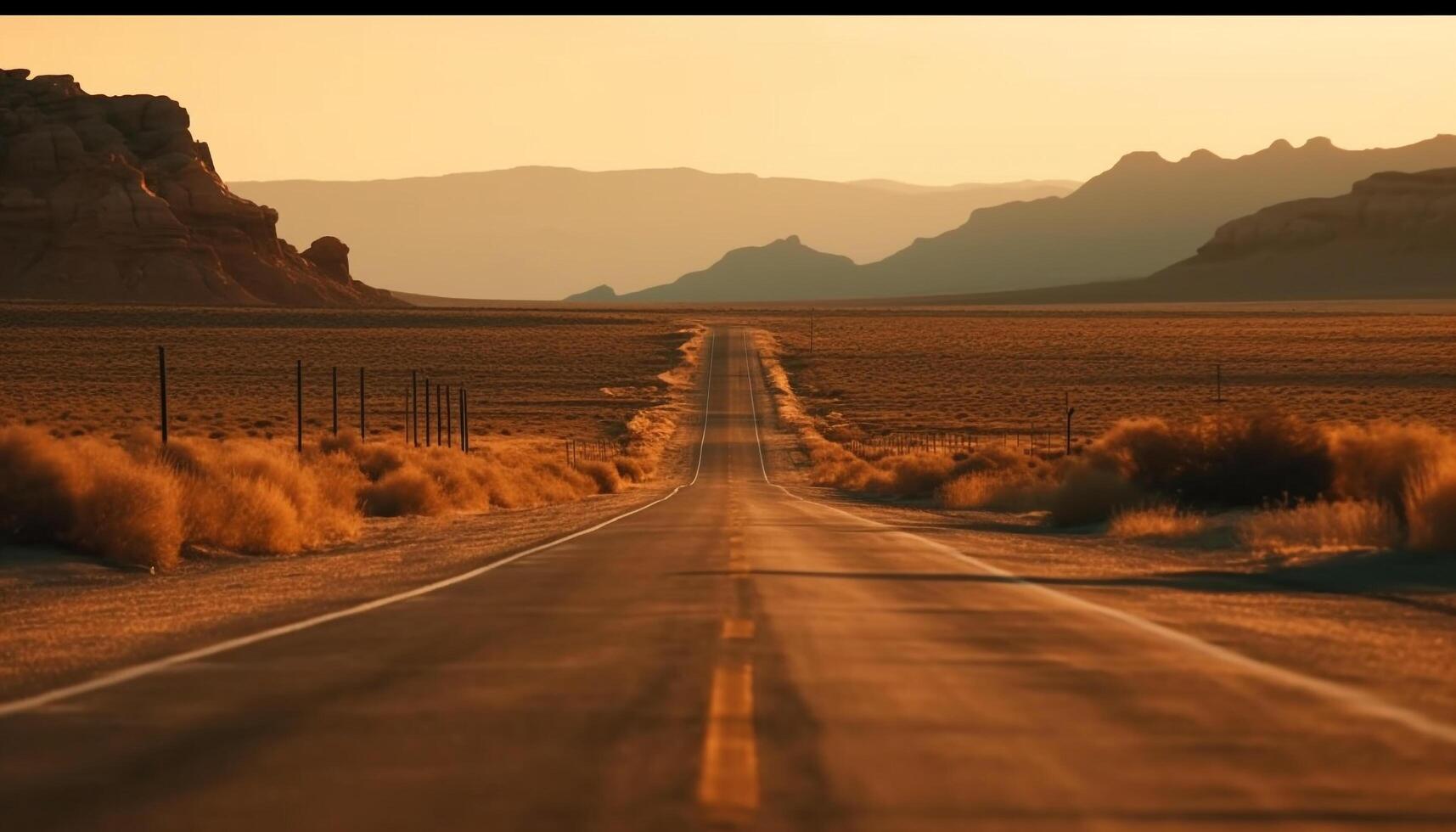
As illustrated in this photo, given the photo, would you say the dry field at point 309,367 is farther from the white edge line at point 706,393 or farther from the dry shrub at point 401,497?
the dry shrub at point 401,497

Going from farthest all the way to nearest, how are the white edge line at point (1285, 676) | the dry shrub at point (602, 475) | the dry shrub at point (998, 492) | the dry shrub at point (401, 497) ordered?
1. the dry shrub at point (602, 475)
2. the dry shrub at point (998, 492)
3. the dry shrub at point (401, 497)
4. the white edge line at point (1285, 676)

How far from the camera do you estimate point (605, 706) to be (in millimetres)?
8625

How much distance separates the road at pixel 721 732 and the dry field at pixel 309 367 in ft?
197

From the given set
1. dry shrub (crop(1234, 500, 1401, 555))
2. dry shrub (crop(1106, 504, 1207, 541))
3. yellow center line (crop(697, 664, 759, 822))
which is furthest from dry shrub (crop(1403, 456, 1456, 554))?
yellow center line (crop(697, 664, 759, 822))

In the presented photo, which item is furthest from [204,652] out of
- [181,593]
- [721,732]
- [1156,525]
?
[1156,525]

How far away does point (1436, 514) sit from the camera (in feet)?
61.1

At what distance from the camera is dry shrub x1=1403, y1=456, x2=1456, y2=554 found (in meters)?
18.4

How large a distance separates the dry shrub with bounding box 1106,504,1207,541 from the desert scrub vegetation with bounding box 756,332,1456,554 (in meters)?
0.03

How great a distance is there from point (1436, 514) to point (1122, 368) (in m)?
113

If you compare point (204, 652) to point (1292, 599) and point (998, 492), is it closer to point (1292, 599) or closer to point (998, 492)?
Result: point (1292, 599)

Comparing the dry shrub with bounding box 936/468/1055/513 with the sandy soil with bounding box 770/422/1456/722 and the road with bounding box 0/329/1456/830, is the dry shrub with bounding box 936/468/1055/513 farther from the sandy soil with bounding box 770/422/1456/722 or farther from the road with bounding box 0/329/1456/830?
the road with bounding box 0/329/1456/830

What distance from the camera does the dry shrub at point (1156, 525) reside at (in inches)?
1021

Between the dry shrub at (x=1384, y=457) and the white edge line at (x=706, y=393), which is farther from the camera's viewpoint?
the white edge line at (x=706, y=393)

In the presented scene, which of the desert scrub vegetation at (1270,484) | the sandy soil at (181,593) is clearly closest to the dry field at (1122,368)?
the desert scrub vegetation at (1270,484)
